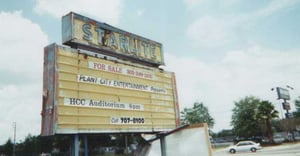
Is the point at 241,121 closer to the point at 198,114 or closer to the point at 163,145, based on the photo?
the point at 198,114

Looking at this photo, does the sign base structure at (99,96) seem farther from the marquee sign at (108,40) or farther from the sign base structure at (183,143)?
the sign base structure at (183,143)

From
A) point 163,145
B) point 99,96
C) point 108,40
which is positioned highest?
point 108,40

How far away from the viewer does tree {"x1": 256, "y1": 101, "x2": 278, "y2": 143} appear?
43.8 meters

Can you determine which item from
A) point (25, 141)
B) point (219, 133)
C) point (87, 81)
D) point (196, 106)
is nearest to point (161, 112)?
point (87, 81)

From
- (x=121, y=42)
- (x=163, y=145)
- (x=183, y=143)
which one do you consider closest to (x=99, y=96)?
(x=121, y=42)

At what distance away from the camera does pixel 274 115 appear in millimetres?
43594

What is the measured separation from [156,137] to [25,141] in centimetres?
7348

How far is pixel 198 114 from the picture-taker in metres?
63.8

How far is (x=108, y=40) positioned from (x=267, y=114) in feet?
137

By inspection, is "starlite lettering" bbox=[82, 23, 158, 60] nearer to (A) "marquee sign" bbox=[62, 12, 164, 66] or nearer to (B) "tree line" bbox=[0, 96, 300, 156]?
(A) "marquee sign" bbox=[62, 12, 164, 66]

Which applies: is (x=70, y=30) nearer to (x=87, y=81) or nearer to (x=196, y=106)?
(x=87, y=81)

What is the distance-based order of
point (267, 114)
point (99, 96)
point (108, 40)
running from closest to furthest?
point (99, 96), point (108, 40), point (267, 114)

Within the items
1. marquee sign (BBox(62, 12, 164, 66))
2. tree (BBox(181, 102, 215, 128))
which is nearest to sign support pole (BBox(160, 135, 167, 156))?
marquee sign (BBox(62, 12, 164, 66))

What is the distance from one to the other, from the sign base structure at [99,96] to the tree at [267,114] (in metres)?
38.6
